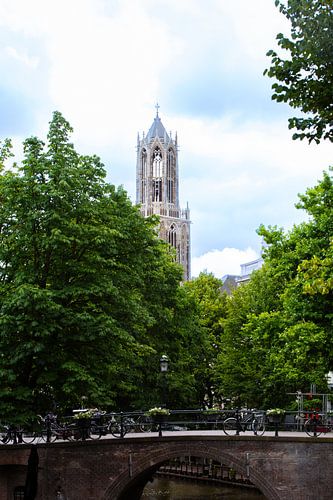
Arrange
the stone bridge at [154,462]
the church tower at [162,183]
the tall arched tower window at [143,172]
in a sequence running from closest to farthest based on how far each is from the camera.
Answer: the stone bridge at [154,462] → the church tower at [162,183] → the tall arched tower window at [143,172]

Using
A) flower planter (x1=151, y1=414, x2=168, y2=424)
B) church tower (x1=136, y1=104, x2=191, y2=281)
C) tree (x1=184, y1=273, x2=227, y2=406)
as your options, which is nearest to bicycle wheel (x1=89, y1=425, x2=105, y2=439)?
flower planter (x1=151, y1=414, x2=168, y2=424)

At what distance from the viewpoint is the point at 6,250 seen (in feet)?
83.6

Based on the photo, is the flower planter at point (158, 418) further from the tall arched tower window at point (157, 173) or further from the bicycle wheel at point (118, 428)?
the tall arched tower window at point (157, 173)

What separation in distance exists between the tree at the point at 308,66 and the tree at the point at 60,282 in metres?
11.6

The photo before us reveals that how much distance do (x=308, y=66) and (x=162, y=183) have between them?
444ft

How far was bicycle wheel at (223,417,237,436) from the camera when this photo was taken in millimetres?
27525

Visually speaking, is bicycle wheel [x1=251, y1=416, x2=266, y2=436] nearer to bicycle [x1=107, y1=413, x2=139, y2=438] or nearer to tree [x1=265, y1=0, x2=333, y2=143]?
bicycle [x1=107, y1=413, x2=139, y2=438]

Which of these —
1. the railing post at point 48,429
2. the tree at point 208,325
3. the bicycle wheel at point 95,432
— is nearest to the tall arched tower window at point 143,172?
the tree at point 208,325

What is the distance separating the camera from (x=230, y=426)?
28.3 m

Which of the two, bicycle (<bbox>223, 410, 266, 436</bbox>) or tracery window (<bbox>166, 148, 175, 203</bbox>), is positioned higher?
tracery window (<bbox>166, 148, 175, 203</bbox>)

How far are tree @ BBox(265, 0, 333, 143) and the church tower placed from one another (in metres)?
132

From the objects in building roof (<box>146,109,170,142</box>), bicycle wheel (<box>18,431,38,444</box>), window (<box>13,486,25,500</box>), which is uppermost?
building roof (<box>146,109,170,142</box>)

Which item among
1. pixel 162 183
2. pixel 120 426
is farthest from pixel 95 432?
pixel 162 183

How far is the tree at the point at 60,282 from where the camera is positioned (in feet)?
80.3
